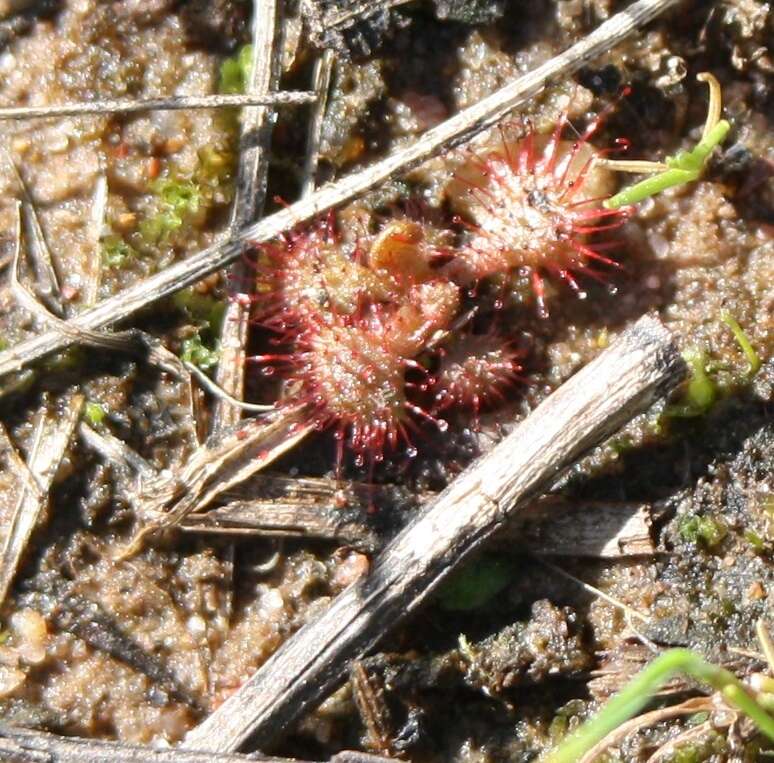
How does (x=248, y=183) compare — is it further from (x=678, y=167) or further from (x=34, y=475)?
(x=678, y=167)

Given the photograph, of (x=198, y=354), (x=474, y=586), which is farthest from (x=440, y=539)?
(x=198, y=354)

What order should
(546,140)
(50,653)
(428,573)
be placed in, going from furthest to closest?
(546,140) → (50,653) → (428,573)

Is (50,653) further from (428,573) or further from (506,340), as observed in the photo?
(506,340)

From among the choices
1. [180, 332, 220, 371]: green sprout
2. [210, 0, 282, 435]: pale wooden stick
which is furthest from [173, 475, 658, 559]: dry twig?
[180, 332, 220, 371]: green sprout

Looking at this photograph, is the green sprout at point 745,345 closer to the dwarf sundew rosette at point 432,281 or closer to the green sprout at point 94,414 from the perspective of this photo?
the dwarf sundew rosette at point 432,281

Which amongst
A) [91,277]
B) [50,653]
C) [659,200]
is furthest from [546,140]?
[50,653]

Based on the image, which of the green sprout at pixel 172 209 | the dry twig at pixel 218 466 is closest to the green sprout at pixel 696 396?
the dry twig at pixel 218 466

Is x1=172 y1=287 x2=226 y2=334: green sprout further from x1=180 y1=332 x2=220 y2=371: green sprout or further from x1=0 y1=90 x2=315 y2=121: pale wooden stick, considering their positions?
x1=0 y1=90 x2=315 y2=121: pale wooden stick
